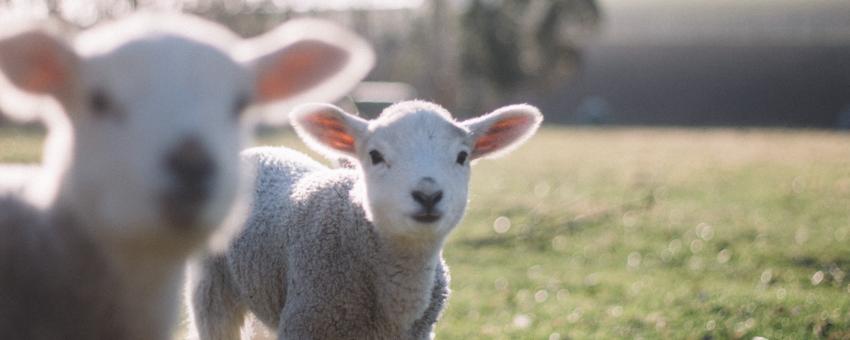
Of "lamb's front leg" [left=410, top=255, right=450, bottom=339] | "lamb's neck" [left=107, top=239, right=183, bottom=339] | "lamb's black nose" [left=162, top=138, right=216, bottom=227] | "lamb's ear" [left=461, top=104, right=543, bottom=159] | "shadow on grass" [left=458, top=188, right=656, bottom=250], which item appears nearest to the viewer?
"lamb's black nose" [left=162, top=138, right=216, bottom=227]

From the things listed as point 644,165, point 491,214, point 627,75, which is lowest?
point 627,75

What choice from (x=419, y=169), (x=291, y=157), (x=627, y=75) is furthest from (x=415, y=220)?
(x=627, y=75)

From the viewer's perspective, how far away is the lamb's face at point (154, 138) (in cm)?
252

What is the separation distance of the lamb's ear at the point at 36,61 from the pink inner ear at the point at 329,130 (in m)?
2.16

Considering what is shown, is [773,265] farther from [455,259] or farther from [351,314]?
[351,314]

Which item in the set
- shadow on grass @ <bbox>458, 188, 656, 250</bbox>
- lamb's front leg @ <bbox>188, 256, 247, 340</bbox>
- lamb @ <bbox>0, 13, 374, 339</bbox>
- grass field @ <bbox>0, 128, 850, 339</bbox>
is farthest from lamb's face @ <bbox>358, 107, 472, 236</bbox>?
shadow on grass @ <bbox>458, 188, 656, 250</bbox>

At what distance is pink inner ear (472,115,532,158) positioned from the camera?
511 centimetres

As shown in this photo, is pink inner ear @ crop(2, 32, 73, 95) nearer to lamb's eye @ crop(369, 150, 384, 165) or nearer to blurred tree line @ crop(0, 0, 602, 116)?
lamb's eye @ crop(369, 150, 384, 165)

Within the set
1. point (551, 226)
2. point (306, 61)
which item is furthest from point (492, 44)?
point (306, 61)

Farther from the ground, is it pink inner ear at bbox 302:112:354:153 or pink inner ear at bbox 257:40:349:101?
pink inner ear at bbox 257:40:349:101

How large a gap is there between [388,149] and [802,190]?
1115cm

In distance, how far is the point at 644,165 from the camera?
1894cm

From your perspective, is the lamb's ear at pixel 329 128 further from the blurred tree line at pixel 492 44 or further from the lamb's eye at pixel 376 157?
the blurred tree line at pixel 492 44

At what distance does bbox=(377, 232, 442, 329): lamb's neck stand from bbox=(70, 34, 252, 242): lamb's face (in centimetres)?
190
